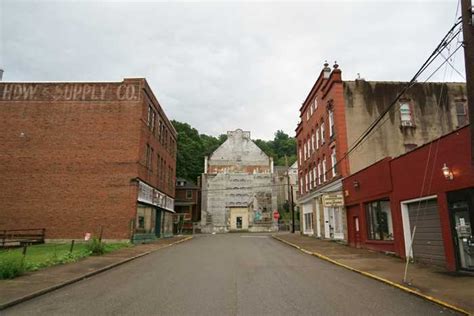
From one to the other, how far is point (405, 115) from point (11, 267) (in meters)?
25.6

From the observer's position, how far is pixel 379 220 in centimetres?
1934

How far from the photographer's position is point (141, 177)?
2839 cm

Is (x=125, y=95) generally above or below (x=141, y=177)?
above

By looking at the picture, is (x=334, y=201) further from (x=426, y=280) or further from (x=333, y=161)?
(x=426, y=280)

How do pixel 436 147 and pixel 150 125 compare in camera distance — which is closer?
pixel 436 147

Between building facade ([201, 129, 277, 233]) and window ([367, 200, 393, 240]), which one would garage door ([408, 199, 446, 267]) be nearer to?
window ([367, 200, 393, 240])

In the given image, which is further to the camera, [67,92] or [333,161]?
[333,161]

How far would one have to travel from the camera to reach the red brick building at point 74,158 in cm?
2628

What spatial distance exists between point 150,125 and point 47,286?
904 inches

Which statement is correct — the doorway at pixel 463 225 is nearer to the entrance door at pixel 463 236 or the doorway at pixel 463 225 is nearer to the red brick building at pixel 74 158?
the entrance door at pixel 463 236

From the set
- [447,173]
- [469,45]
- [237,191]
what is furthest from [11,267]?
[237,191]

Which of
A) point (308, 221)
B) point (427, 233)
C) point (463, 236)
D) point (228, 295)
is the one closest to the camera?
point (228, 295)

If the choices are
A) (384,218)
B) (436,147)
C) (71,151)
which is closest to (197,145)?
(71,151)

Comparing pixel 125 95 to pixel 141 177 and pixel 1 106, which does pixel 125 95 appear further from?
pixel 1 106
